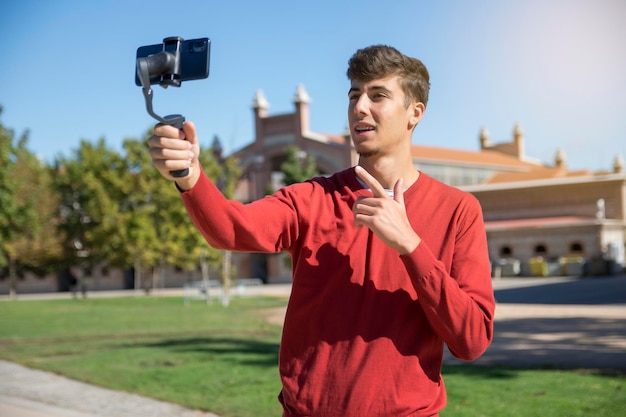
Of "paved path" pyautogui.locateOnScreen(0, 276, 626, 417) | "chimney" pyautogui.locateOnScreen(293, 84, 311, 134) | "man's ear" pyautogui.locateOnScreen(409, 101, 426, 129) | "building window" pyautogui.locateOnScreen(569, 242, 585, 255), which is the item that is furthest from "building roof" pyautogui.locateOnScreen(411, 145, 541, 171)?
"man's ear" pyautogui.locateOnScreen(409, 101, 426, 129)

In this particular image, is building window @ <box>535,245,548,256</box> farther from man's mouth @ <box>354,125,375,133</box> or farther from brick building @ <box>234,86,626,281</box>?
man's mouth @ <box>354,125,375,133</box>

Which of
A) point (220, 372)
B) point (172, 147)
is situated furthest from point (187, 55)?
point (220, 372)

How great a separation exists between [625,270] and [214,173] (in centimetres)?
2233

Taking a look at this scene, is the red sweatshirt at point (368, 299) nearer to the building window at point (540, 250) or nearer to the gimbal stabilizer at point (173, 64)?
the gimbal stabilizer at point (173, 64)

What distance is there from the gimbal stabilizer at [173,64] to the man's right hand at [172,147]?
0.02 meters

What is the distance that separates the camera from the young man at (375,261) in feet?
6.93

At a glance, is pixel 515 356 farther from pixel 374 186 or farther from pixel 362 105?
pixel 374 186

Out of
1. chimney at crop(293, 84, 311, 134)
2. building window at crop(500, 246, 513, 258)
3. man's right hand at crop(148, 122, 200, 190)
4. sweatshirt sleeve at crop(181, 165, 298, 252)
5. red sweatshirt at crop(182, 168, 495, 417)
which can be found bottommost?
red sweatshirt at crop(182, 168, 495, 417)

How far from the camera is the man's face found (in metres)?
2.38

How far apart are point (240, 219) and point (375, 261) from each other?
1.48 ft

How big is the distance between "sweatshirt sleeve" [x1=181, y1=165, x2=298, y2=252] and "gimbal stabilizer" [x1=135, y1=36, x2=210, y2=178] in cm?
16

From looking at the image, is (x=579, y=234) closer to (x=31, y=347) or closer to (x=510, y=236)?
(x=510, y=236)

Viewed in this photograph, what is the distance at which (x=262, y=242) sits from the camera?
90.8 inches

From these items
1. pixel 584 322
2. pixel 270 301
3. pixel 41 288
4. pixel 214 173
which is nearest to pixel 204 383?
pixel 584 322
